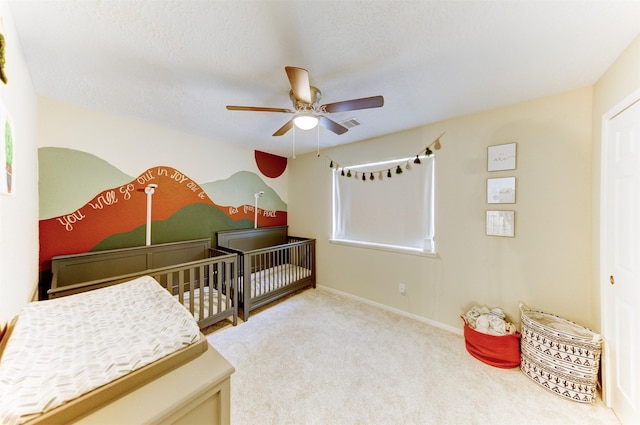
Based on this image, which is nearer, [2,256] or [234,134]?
[2,256]

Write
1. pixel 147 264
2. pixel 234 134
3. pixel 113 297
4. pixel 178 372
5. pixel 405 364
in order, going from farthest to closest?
pixel 234 134, pixel 147 264, pixel 405 364, pixel 113 297, pixel 178 372

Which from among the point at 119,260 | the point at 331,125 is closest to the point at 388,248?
the point at 331,125

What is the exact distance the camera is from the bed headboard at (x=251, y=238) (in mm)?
3299

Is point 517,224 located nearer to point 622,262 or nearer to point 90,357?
point 622,262

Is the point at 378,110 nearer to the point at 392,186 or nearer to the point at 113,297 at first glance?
the point at 392,186

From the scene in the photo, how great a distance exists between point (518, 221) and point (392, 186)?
1336mm

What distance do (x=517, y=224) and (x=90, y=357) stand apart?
3.11 meters

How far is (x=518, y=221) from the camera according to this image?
2076 mm

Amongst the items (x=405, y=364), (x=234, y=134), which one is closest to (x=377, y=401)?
(x=405, y=364)

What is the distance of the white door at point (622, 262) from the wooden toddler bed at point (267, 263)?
300 centimetres

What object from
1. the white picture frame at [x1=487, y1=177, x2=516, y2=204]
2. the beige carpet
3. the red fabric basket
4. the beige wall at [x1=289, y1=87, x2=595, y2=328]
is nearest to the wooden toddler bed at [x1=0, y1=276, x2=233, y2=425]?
the beige carpet

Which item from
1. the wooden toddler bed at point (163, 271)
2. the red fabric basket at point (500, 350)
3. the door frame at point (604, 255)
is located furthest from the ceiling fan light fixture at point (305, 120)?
the red fabric basket at point (500, 350)

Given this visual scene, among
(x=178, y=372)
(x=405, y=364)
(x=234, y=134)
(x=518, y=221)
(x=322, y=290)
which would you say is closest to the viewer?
(x=178, y=372)

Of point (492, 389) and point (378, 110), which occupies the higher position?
point (378, 110)
